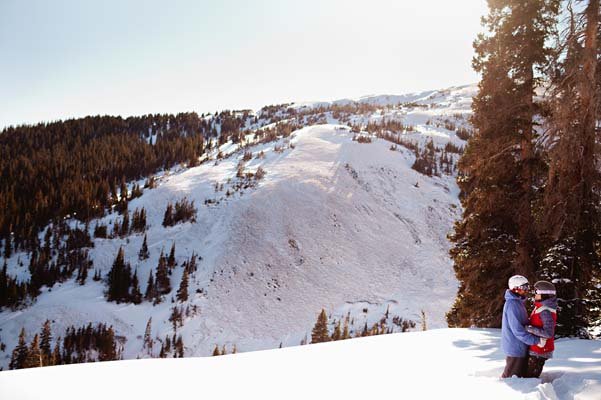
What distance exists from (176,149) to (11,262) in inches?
1610

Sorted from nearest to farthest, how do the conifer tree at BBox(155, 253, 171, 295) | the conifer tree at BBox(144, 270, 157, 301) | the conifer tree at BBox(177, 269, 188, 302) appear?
1. the conifer tree at BBox(177, 269, 188, 302)
2. the conifer tree at BBox(144, 270, 157, 301)
3. the conifer tree at BBox(155, 253, 171, 295)

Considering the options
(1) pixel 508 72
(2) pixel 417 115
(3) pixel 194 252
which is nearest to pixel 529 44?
(1) pixel 508 72

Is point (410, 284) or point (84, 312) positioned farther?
point (410, 284)

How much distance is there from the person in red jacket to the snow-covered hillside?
24.9 m

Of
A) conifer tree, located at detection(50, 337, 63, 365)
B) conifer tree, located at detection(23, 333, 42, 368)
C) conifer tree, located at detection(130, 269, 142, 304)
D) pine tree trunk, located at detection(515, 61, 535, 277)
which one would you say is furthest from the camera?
conifer tree, located at detection(130, 269, 142, 304)

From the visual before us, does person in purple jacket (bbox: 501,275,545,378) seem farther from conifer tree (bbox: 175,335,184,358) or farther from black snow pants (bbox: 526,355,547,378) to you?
conifer tree (bbox: 175,335,184,358)

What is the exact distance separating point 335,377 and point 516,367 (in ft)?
9.79

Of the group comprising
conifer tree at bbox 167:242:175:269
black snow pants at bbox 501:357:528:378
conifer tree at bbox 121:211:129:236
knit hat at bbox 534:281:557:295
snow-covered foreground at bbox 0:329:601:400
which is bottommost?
conifer tree at bbox 167:242:175:269

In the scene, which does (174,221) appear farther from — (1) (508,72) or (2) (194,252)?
(1) (508,72)

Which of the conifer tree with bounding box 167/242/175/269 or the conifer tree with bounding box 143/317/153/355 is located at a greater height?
the conifer tree with bounding box 167/242/175/269

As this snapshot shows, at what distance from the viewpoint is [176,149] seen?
7625 centimetres

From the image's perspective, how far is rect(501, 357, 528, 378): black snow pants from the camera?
5.54 meters

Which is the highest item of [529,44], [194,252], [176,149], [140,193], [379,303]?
[529,44]

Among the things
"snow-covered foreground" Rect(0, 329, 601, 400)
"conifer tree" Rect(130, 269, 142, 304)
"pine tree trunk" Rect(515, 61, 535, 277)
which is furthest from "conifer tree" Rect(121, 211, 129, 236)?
"pine tree trunk" Rect(515, 61, 535, 277)
